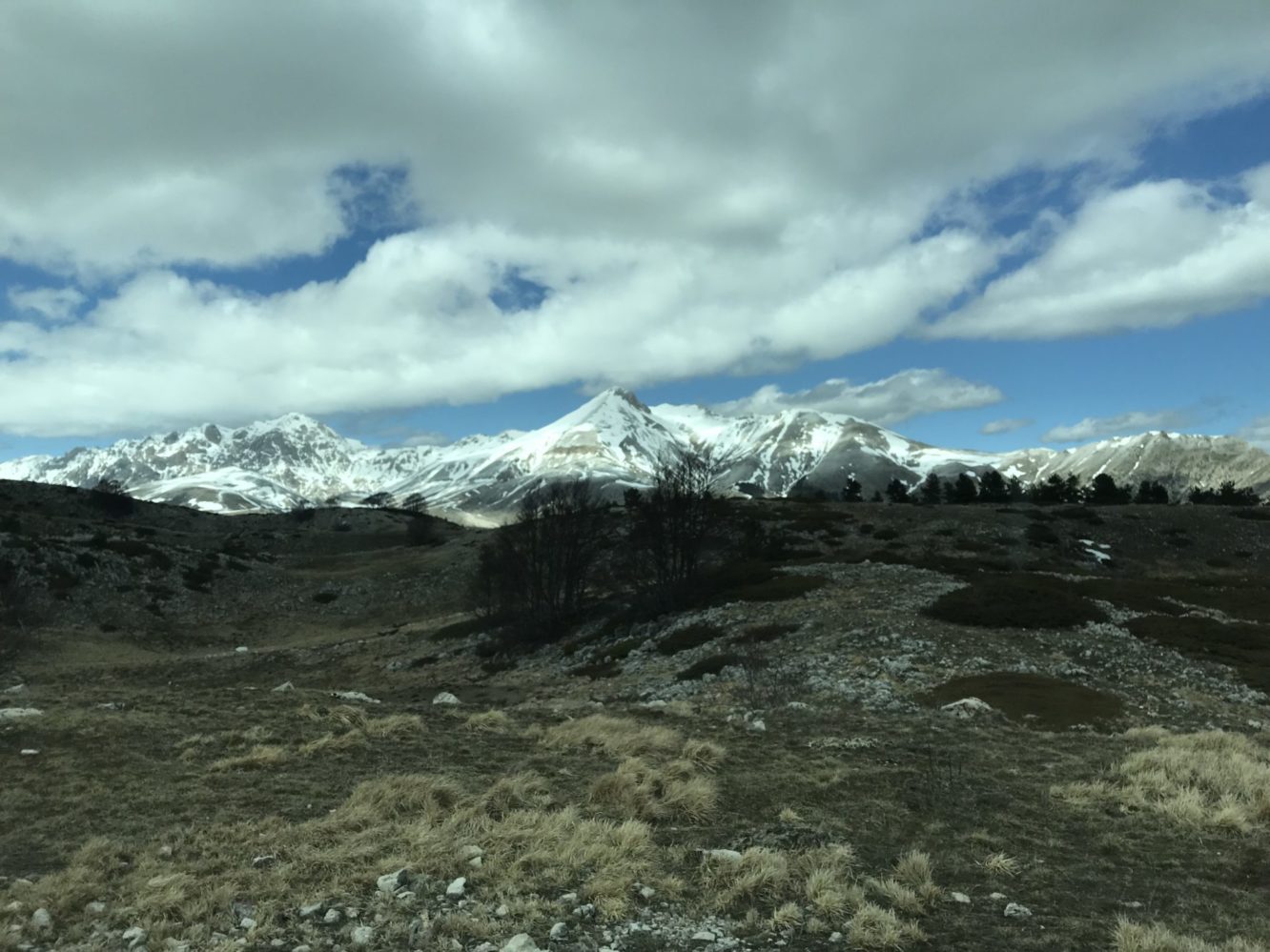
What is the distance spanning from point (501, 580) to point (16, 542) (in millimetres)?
46610

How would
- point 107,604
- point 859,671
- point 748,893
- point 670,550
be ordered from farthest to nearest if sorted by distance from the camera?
point 107,604 < point 670,550 < point 859,671 < point 748,893

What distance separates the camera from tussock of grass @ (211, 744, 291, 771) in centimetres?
1477

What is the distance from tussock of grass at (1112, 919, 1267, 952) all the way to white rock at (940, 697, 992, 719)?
14258 millimetres

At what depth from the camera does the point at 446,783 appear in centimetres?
1298

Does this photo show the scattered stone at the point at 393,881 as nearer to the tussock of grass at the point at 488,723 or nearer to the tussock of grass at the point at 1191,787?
the tussock of grass at the point at 488,723

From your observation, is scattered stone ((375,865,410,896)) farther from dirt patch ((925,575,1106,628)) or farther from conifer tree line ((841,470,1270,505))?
conifer tree line ((841,470,1270,505))

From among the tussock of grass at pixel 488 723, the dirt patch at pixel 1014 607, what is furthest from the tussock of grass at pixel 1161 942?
the dirt patch at pixel 1014 607

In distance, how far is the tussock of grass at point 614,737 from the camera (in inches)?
656

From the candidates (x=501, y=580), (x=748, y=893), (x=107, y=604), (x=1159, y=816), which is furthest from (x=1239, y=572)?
(x=107, y=604)

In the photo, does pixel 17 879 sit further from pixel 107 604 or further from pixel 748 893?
pixel 107 604

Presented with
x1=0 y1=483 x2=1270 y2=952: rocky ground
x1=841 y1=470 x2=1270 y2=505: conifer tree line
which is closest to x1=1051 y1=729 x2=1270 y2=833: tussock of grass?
x1=0 y1=483 x2=1270 y2=952: rocky ground

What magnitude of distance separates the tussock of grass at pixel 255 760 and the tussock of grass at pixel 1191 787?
14443 millimetres

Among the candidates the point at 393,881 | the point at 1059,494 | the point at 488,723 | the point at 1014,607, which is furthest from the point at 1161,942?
the point at 1059,494

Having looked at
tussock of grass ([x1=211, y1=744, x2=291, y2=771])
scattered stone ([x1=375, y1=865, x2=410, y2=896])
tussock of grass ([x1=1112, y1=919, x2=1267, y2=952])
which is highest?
tussock of grass ([x1=1112, y1=919, x2=1267, y2=952])
